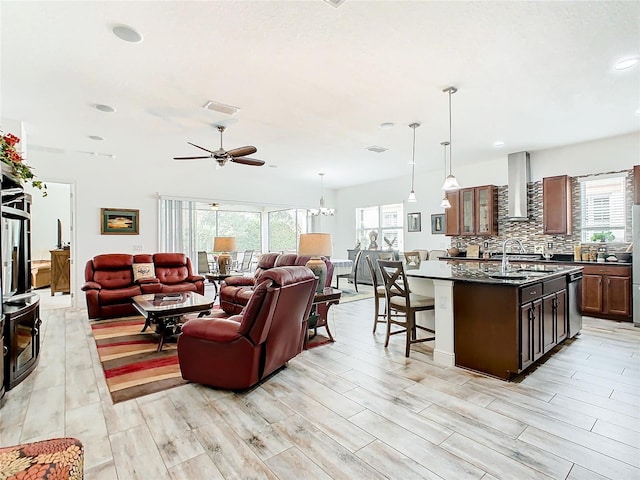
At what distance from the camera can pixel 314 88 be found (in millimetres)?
3576

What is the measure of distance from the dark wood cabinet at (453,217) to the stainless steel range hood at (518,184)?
1007 millimetres

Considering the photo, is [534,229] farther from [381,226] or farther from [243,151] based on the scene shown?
[243,151]

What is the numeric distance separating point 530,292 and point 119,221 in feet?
23.0

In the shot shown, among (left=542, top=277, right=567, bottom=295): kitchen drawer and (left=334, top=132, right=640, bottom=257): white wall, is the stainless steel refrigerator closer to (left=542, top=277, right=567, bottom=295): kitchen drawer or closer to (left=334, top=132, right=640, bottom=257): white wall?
(left=334, top=132, right=640, bottom=257): white wall

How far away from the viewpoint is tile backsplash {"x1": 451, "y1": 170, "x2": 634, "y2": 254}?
17.7ft

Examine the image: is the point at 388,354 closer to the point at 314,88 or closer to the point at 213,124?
the point at 314,88

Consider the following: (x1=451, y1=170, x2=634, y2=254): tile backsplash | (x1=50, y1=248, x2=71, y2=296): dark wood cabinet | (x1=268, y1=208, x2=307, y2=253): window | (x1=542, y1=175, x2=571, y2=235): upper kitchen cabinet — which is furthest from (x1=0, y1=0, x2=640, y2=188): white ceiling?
(x1=268, y1=208, x2=307, y2=253): window

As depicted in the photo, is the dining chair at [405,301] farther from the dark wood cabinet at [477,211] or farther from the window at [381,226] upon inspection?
the window at [381,226]

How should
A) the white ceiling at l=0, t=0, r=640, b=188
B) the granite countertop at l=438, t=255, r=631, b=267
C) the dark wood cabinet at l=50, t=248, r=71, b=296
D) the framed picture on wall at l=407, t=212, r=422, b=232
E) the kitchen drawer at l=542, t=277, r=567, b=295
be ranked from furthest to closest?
the framed picture on wall at l=407, t=212, r=422, b=232 < the dark wood cabinet at l=50, t=248, r=71, b=296 < the granite countertop at l=438, t=255, r=631, b=267 < the kitchen drawer at l=542, t=277, r=567, b=295 < the white ceiling at l=0, t=0, r=640, b=188

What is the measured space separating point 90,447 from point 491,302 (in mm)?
3101

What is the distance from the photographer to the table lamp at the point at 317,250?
4.32m

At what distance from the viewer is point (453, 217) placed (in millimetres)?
7086

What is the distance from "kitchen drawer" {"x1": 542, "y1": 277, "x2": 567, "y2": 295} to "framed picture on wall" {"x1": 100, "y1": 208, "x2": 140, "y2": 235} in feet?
23.1

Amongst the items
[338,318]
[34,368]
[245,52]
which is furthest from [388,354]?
[34,368]
